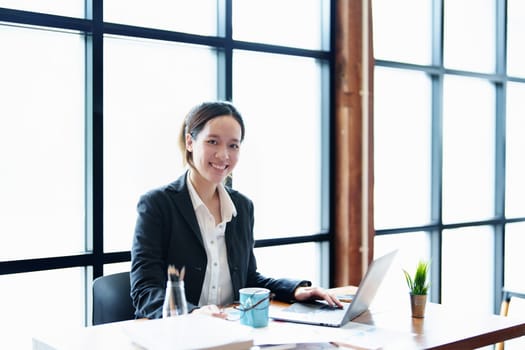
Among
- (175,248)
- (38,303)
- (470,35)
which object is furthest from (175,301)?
(470,35)

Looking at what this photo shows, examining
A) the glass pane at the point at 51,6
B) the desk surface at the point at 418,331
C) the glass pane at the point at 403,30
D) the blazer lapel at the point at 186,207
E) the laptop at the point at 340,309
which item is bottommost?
the desk surface at the point at 418,331

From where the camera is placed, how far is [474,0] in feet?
15.3

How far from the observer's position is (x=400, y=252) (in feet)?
13.9

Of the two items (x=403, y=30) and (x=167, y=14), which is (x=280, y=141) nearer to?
(x=167, y=14)

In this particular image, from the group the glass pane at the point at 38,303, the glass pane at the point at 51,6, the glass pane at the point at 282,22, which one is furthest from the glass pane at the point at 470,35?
the glass pane at the point at 38,303

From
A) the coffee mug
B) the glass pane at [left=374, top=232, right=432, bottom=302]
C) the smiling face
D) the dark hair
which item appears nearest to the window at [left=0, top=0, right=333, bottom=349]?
the dark hair

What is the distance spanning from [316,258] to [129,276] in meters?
1.64

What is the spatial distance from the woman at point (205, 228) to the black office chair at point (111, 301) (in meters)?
0.17

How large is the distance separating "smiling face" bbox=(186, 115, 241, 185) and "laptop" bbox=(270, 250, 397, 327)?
553 millimetres

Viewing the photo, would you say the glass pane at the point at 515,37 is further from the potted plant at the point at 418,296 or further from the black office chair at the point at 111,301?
the black office chair at the point at 111,301

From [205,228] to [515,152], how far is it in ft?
11.5

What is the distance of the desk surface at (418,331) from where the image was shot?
5.56 ft

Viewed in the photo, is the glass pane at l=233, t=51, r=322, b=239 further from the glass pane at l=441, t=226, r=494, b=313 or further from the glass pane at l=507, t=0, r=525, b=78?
the glass pane at l=507, t=0, r=525, b=78

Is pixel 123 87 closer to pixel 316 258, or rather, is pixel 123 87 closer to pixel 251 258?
pixel 251 258
